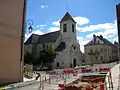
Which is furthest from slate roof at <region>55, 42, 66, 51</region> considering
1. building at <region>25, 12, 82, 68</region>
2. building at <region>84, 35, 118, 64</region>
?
building at <region>84, 35, 118, 64</region>

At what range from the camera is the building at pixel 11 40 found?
19.8 meters

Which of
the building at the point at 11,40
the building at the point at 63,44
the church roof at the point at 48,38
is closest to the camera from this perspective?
the building at the point at 11,40

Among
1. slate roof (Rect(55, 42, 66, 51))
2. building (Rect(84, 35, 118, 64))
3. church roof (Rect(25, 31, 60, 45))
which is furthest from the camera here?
building (Rect(84, 35, 118, 64))

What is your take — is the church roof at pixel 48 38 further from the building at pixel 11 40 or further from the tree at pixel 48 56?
the building at pixel 11 40

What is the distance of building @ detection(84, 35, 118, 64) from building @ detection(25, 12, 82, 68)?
781 cm

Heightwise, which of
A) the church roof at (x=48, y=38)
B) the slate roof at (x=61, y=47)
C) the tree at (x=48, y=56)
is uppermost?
the church roof at (x=48, y=38)

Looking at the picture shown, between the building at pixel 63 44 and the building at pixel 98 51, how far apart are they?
781 cm

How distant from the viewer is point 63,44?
222ft

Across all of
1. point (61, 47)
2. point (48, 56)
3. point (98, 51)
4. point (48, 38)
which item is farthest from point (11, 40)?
point (98, 51)

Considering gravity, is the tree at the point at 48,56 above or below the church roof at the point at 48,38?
below

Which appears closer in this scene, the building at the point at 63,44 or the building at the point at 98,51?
the building at the point at 63,44

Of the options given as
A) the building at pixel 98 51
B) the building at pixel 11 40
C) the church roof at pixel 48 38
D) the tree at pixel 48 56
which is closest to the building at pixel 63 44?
the church roof at pixel 48 38

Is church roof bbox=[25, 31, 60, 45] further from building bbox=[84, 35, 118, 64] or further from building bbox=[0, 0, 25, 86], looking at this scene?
building bbox=[0, 0, 25, 86]

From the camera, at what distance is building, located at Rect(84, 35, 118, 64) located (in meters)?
75.8
